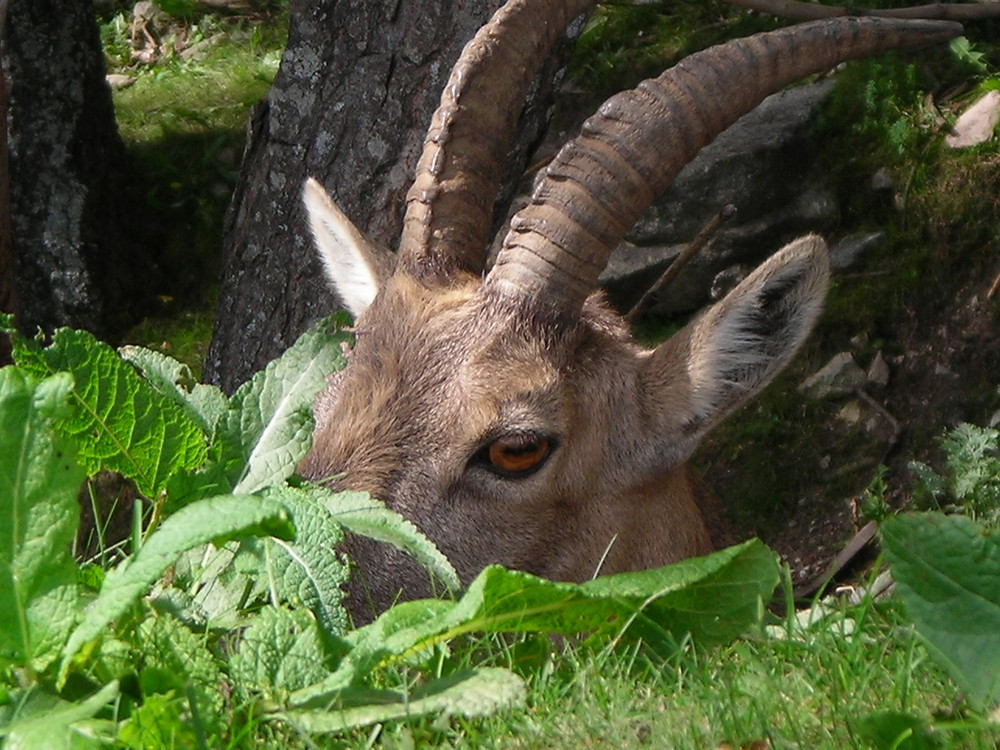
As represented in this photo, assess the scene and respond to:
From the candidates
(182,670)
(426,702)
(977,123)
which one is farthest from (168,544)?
(977,123)

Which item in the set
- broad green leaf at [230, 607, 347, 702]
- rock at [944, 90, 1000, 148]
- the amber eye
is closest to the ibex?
the amber eye

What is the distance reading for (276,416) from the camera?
3684mm

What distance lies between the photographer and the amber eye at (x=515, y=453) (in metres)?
4.93

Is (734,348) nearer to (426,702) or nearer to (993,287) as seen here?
(426,702)

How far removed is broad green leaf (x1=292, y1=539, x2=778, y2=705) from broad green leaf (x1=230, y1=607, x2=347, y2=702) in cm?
4

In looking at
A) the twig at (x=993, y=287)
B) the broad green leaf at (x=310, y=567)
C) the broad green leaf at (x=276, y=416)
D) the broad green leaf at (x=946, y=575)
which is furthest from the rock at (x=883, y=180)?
the broad green leaf at (x=310, y=567)

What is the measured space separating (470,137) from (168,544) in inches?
118

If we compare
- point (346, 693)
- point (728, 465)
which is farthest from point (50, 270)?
point (346, 693)

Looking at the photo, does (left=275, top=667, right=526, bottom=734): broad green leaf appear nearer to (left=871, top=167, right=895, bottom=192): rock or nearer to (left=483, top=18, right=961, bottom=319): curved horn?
(left=483, top=18, right=961, bottom=319): curved horn

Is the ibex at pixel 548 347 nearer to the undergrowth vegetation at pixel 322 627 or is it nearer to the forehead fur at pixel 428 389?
the forehead fur at pixel 428 389

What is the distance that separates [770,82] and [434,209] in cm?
143

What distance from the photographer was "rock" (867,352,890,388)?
8930 mm

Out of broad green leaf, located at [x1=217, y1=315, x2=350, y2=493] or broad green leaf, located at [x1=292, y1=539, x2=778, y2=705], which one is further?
broad green leaf, located at [x1=217, y1=315, x2=350, y2=493]

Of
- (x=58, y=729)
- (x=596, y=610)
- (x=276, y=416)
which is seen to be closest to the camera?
(x=58, y=729)
